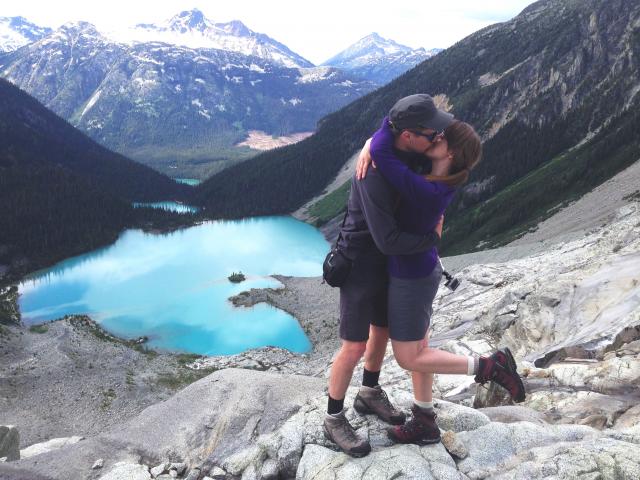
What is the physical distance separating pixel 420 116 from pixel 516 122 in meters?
112

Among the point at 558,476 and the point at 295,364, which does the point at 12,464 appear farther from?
the point at 295,364

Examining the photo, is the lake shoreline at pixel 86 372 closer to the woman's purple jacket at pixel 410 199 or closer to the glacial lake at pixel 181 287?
the glacial lake at pixel 181 287

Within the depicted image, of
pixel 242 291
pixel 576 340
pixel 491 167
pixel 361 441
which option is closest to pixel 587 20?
pixel 491 167

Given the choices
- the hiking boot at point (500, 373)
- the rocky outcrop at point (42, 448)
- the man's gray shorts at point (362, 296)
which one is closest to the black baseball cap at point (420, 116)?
the man's gray shorts at point (362, 296)

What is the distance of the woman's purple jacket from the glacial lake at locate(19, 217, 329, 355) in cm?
4578

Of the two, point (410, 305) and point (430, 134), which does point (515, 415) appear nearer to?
point (410, 305)

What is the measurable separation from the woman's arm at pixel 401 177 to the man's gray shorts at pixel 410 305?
3.53ft

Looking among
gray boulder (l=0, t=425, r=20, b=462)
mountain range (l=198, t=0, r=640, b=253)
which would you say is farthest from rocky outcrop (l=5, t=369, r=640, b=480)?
mountain range (l=198, t=0, r=640, b=253)

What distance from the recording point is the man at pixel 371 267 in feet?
16.8

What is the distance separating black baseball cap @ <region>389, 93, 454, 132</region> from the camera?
197 inches

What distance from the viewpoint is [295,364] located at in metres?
41.6

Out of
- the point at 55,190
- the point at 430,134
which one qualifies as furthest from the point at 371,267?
the point at 55,190

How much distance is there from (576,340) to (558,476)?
24.6 feet

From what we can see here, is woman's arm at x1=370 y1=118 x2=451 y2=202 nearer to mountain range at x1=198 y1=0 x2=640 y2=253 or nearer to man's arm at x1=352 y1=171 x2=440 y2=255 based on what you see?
man's arm at x1=352 y1=171 x2=440 y2=255
